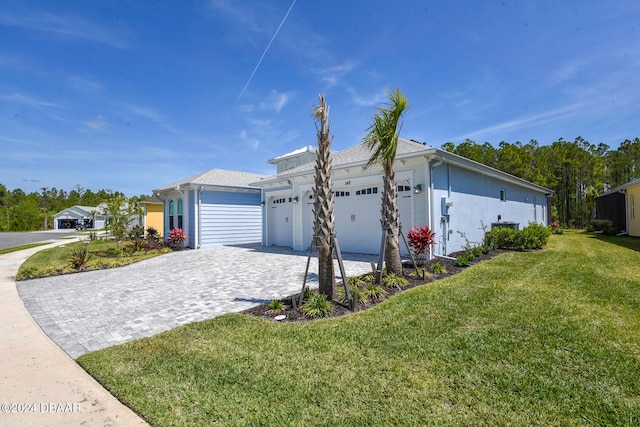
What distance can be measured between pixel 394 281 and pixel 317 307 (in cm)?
212

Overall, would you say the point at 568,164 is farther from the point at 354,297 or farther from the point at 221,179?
the point at 354,297

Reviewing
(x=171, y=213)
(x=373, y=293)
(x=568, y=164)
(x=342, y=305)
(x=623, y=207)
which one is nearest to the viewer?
(x=342, y=305)

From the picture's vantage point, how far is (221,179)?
16969mm

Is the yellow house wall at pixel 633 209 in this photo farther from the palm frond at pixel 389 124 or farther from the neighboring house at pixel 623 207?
the palm frond at pixel 389 124

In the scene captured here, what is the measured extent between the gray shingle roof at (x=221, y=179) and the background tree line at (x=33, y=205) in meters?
15.6

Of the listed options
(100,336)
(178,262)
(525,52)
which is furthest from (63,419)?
(525,52)

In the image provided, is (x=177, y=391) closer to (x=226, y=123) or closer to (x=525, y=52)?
(x=525, y=52)

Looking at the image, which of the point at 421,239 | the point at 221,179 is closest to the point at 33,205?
the point at 221,179

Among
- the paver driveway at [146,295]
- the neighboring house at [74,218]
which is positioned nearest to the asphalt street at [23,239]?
the paver driveway at [146,295]

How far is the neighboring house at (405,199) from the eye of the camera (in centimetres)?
969

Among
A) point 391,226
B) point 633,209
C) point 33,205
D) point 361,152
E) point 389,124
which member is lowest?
point 391,226

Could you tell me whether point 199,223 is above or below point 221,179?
below

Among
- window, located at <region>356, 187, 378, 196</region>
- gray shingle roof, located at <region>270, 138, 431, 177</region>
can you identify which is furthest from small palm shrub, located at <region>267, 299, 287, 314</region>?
window, located at <region>356, 187, 378, 196</region>

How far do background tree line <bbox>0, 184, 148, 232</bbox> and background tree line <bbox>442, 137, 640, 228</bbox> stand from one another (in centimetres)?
3586
